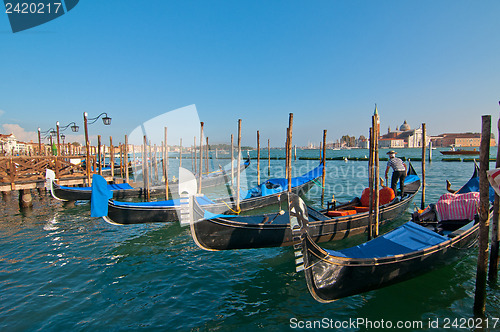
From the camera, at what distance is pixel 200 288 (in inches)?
167

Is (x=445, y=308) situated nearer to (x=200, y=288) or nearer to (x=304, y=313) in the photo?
(x=304, y=313)

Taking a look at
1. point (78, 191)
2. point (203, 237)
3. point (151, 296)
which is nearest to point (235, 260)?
point (203, 237)

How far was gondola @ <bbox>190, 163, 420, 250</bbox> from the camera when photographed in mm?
4676

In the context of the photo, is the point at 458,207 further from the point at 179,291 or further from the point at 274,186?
the point at 274,186

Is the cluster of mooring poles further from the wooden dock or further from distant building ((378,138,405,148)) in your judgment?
distant building ((378,138,405,148))

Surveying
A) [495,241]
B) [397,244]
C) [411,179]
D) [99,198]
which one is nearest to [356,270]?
[397,244]

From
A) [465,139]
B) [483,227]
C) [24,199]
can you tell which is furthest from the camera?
[465,139]

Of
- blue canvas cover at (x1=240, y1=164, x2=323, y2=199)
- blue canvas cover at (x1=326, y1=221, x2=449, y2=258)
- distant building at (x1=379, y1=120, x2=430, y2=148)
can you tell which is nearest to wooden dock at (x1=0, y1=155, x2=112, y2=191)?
blue canvas cover at (x1=240, y1=164, x2=323, y2=199)

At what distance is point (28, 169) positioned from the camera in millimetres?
10641

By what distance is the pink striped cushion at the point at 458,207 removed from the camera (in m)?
5.14

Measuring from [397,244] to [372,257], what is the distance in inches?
28.4

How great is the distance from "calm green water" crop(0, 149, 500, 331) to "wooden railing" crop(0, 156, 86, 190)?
458cm

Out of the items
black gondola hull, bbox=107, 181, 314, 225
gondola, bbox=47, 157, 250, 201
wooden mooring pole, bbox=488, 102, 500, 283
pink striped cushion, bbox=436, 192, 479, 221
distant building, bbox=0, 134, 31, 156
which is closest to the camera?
wooden mooring pole, bbox=488, 102, 500, 283

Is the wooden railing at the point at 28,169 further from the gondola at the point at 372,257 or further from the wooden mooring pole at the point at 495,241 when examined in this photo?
the wooden mooring pole at the point at 495,241
